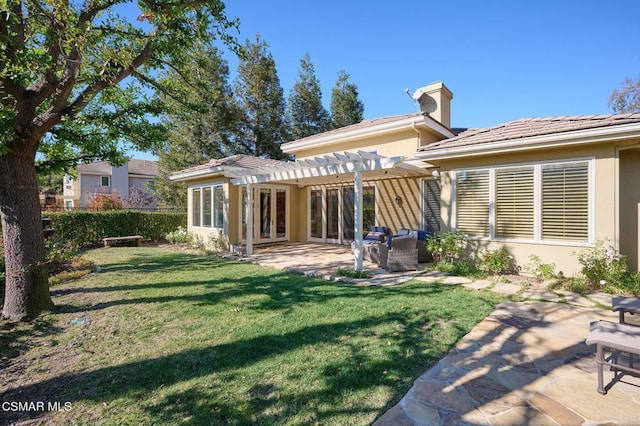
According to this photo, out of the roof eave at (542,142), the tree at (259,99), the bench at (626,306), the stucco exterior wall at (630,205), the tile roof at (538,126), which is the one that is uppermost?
the tree at (259,99)

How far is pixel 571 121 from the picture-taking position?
8.05 metres

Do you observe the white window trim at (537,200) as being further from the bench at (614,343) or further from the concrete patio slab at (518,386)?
the bench at (614,343)

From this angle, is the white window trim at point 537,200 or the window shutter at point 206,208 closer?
the white window trim at point 537,200

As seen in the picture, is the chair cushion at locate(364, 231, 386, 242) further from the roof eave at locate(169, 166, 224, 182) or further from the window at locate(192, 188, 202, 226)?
the window at locate(192, 188, 202, 226)

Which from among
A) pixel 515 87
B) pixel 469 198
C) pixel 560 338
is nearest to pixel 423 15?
pixel 515 87

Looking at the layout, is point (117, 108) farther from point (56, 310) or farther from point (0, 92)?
point (56, 310)

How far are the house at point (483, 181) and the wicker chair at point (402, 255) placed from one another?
1109 mm

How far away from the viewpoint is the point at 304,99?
1176 inches

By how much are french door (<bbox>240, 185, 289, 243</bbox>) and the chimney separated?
7.73 m

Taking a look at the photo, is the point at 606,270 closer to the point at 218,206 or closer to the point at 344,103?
the point at 218,206

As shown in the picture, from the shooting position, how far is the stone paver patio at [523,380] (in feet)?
9.67

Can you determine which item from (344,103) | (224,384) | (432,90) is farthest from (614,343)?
(344,103)

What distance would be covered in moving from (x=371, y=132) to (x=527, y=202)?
22.3 feet

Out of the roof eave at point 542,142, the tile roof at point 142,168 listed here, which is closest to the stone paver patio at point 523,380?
the roof eave at point 542,142
